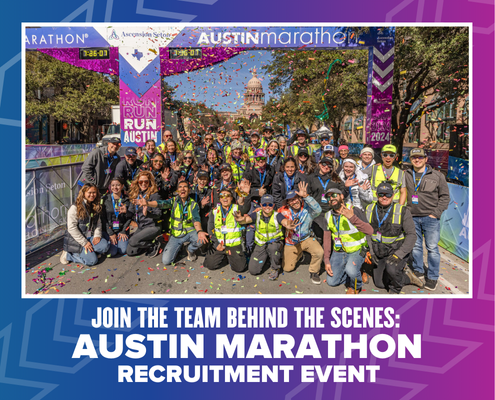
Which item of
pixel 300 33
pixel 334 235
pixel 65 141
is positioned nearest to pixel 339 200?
pixel 334 235

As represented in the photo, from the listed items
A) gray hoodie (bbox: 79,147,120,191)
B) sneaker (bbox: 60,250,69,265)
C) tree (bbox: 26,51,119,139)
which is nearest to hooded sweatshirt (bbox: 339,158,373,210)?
gray hoodie (bbox: 79,147,120,191)

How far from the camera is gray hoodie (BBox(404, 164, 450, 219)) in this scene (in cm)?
503

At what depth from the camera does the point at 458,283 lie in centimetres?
510

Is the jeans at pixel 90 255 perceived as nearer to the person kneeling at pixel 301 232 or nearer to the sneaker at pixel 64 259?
the sneaker at pixel 64 259

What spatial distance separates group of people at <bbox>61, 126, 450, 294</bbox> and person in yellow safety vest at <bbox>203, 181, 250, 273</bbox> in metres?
0.02

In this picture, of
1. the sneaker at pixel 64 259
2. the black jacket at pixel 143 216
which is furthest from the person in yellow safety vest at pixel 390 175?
the sneaker at pixel 64 259

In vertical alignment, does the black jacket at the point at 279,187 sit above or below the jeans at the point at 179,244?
above

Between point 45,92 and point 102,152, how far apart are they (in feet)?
89.6

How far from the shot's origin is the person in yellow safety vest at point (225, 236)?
17.9ft

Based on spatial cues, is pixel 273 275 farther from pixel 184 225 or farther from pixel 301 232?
pixel 184 225

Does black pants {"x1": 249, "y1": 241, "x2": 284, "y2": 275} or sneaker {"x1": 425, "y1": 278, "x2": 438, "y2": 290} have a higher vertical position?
black pants {"x1": 249, "y1": 241, "x2": 284, "y2": 275}

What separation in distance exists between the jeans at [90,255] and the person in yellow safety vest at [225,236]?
1.75 metres

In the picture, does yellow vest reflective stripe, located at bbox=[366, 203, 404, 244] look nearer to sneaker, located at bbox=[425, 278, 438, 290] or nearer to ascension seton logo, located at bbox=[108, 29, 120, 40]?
sneaker, located at bbox=[425, 278, 438, 290]

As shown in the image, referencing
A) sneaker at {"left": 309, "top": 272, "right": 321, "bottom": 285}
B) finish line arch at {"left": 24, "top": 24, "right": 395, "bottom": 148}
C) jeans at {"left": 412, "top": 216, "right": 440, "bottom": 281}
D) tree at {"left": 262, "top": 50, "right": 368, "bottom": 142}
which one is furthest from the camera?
tree at {"left": 262, "top": 50, "right": 368, "bottom": 142}
